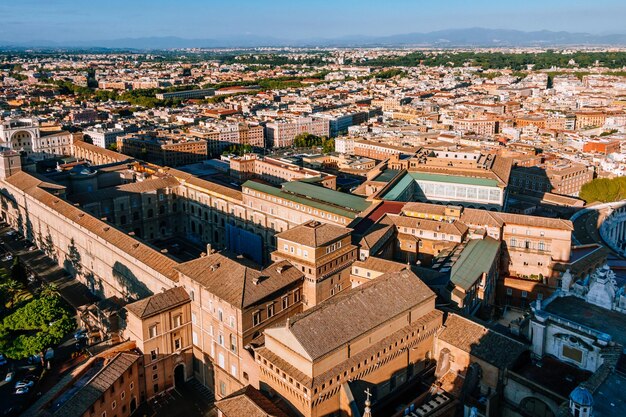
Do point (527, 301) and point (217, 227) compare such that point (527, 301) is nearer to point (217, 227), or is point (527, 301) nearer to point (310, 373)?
point (310, 373)

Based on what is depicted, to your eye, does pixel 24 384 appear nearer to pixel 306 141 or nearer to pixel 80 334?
pixel 80 334

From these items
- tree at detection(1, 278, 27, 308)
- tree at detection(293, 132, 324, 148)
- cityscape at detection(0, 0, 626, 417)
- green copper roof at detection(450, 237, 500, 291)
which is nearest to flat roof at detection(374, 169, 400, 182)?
cityscape at detection(0, 0, 626, 417)

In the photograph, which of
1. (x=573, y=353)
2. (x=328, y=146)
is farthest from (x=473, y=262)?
(x=328, y=146)

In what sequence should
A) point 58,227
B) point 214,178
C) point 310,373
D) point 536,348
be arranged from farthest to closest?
point 214,178 → point 58,227 → point 536,348 → point 310,373

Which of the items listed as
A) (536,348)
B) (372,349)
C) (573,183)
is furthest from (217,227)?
(573,183)

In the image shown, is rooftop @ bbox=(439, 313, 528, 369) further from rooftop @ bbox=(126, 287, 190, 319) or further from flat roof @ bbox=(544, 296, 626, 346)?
rooftop @ bbox=(126, 287, 190, 319)

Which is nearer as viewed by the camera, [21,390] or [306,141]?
[21,390]

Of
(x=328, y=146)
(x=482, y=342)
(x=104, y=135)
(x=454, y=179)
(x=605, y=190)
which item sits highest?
(x=104, y=135)
